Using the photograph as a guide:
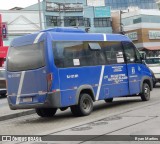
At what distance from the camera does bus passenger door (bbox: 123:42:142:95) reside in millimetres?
15836

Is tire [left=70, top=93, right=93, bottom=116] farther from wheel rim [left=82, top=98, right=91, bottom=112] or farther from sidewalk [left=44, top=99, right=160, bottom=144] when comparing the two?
sidewalk [left=44, top=99, right=160, bottom=144]

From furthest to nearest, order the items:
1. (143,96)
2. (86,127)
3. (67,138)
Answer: (143,96) < (86,127) < (67,138)

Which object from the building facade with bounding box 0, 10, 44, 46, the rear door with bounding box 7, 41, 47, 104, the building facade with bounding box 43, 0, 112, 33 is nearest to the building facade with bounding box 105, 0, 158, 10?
the building facade with bounding box 43, 0, 112, 33

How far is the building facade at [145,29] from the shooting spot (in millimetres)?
73562

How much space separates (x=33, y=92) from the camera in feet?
41.7

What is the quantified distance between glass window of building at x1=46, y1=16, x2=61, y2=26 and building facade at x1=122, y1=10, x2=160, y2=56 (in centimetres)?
1573

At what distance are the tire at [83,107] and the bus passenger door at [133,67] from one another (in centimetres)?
264

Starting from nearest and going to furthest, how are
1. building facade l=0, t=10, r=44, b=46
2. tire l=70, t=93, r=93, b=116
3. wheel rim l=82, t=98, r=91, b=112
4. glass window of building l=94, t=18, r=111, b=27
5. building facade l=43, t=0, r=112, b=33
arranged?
tire l=70, t=93, r=93, b=116
wheel rim l=82, t=98, r=91, b=112
building facade l=0, t=10, r=44, b=46
building facade l=43, t=0, r=112, b=33
glass window of building l=94, t=18, r=111, b=27

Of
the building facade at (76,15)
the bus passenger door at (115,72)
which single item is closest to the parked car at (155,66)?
the bus passenger door at (115,72)

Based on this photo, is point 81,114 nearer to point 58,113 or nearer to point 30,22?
point 58,113

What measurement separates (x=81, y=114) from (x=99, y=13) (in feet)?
200

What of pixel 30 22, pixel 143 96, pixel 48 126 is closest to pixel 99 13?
pixel 30 22

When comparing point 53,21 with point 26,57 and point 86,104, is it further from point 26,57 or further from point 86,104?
point 26,57

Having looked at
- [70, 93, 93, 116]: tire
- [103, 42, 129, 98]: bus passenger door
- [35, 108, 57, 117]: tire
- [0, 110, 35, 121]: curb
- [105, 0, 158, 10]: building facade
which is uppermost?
[105, 0, 158, 10]: building facade
